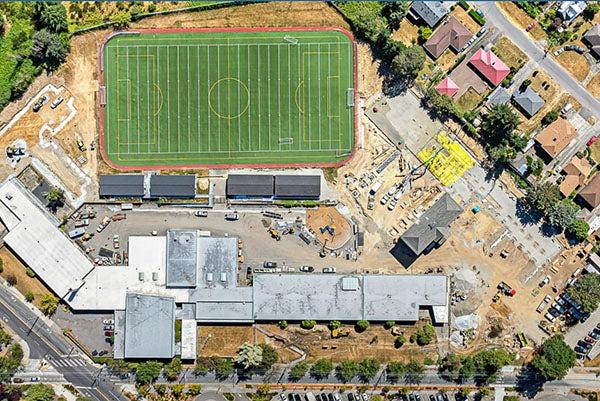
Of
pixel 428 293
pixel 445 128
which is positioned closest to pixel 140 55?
pixel 445 128

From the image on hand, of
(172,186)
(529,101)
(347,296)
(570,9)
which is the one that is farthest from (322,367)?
(570,9)

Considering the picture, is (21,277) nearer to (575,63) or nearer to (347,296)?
(347,296)

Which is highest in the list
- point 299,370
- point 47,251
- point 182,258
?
point 182,258

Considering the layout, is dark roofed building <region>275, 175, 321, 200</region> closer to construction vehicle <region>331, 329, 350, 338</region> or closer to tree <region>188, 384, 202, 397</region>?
construction vehicle <region>331, 329, 350, 338</region>

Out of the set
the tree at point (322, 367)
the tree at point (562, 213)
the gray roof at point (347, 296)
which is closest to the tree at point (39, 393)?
the gray roof at point (347, 296)

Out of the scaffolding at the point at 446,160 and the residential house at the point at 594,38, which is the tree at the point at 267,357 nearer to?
the scaffolding at the point at 446,160

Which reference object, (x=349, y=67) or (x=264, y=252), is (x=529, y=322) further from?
(x=349, y=67)
